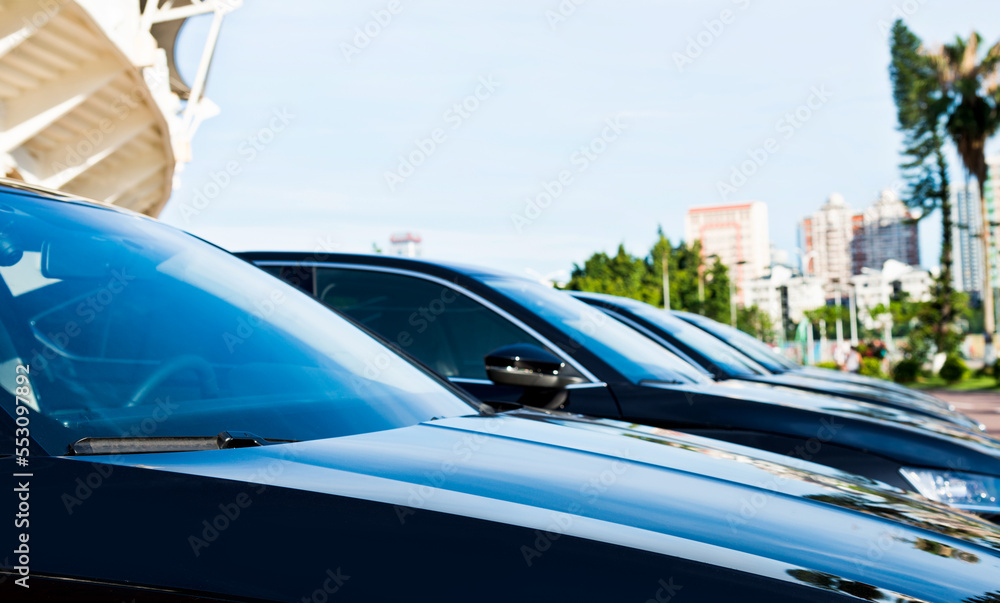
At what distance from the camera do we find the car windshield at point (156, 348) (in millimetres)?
1583

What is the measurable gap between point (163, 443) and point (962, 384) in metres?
33.1

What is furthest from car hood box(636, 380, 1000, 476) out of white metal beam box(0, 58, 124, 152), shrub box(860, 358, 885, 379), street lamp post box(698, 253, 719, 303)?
street lamp post box(698, 253, 719, 303)

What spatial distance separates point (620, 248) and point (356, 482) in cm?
5547

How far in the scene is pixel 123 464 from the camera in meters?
1.30

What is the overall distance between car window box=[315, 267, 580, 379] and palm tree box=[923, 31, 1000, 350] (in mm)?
32527

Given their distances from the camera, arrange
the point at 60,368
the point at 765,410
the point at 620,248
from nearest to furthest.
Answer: the point at 60,368 → the point at 765,410 → the point at 620,248

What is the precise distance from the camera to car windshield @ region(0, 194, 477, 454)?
1.58m

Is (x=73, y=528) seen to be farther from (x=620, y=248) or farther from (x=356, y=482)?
(x=620, y=248)

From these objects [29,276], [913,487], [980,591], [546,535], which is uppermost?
[29,276]

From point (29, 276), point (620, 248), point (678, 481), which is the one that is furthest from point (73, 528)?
point (620, 248)

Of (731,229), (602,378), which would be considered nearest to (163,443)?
(602,378)

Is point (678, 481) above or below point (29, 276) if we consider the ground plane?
below

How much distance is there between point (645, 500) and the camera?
1430mm

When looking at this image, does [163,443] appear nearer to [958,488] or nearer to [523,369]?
[523,369]
